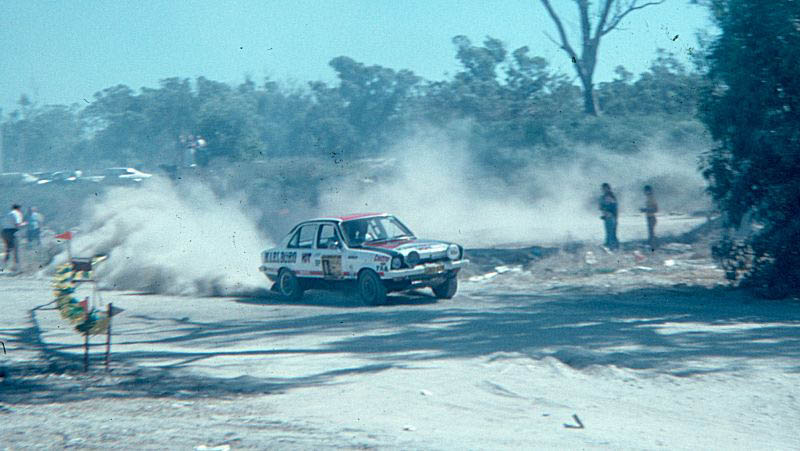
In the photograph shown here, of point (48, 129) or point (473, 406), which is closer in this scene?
point (473, 406)

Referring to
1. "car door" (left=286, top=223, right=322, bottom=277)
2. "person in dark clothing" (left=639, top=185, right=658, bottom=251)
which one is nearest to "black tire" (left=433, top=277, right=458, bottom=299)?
"car door" (left=286, top=223, right=322, bottom=277)

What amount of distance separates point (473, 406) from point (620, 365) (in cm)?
232

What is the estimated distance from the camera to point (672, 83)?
4197 cm

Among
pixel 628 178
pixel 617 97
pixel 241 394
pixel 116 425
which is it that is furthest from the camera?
pixel 617 97

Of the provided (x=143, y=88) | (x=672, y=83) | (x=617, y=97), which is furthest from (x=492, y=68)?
(x=143, y=88)

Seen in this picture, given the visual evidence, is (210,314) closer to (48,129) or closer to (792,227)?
(792,227)

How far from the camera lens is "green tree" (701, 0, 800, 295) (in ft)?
45.0

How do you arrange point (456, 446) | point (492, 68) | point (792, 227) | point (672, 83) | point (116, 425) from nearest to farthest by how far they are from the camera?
point (456, 446) < point (116, 425) < point (792, 227) < point (672, 83) < point (492, 68)

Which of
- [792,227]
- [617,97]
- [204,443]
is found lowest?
[204,443]

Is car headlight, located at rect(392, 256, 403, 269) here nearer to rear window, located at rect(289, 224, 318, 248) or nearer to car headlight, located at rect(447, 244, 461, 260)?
car headlight, located at rect(447, 244, 461, 260)

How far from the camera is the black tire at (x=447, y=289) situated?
1484cm

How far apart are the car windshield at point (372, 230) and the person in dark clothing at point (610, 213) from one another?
290 inches

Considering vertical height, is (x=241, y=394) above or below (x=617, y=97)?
below

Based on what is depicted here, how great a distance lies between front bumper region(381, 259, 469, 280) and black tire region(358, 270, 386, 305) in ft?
0.79
